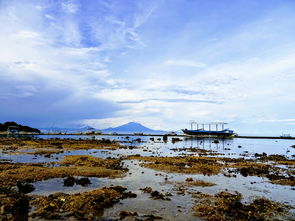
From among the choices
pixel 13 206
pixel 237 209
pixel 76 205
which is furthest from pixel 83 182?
pixel 237 209

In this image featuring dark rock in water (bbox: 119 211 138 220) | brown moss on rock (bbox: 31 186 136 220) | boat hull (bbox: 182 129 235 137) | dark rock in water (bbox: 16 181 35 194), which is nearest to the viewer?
brown moss on rock (bbox: 31 186 136 220)

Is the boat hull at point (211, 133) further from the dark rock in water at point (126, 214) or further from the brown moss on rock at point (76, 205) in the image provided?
the dark rock in water at point (126, 214)

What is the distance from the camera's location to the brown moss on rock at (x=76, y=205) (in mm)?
12273

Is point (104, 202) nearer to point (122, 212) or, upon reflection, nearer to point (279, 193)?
point (122, 212)

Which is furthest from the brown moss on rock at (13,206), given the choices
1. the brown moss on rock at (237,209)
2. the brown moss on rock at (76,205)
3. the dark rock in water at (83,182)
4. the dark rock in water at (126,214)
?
the brown moss on rock at (237,209)

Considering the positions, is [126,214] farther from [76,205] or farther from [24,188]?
[24,188]

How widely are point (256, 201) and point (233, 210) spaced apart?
3.19 metres

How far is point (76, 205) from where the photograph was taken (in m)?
13.4

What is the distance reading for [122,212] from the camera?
12953 millimetres

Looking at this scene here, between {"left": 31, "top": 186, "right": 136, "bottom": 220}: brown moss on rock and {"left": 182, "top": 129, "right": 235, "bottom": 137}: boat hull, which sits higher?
{"left": 182, "top": 129, "right": 235, "bottom": 137}: boat hull

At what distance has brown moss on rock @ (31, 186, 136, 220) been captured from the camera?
40.3 feet

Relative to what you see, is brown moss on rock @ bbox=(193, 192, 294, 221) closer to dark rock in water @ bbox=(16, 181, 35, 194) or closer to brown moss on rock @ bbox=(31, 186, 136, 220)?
brown moss on rock @ bbox=(31, 186, 136, 220)

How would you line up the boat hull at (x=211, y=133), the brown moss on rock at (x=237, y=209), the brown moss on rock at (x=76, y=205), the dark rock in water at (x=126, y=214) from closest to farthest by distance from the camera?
the brown moss on rock at (x=76, y=205) → the dark rock in water at (x=126, y=214) → the brown moss on rock at (x=237, y=209) → the boat hull at (x=211, y=133)

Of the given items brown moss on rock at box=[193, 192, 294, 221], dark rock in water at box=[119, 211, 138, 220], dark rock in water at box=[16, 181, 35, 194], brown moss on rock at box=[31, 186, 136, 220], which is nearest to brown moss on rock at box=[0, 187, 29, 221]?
brown moss on rock at box=[31, 186, 136, 220]
